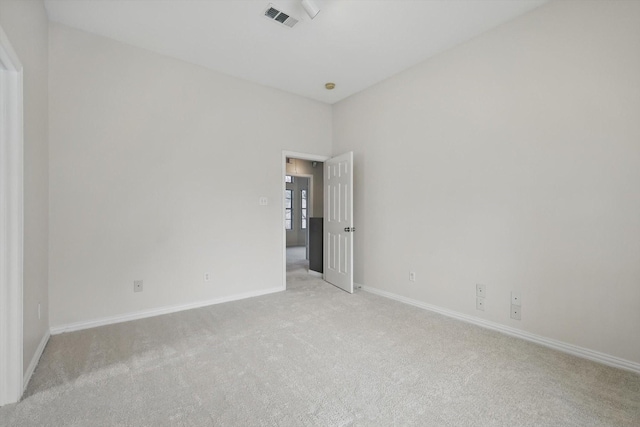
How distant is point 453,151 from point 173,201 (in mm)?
3168

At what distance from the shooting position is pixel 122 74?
2918mm

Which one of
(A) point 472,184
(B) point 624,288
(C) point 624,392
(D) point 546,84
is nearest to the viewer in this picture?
(C) point 624,392

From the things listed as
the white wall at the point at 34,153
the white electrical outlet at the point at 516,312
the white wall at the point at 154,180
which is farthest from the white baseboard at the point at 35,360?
the white electrical outlet at the point at 516,312

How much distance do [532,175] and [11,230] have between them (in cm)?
377

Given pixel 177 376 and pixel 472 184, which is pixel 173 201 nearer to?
pixel 177 376

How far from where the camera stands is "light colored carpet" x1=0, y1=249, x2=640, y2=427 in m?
1.53

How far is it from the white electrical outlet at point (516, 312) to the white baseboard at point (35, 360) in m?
3.70

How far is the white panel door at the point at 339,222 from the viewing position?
3.96 m

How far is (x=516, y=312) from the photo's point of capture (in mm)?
2557

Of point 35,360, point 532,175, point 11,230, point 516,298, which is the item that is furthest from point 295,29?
point 35,360

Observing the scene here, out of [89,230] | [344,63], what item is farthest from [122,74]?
[344,63]

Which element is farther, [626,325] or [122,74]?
[122,74]

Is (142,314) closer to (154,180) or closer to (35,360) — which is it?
(35,360)

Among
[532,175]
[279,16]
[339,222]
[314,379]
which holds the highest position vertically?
[279,16]
